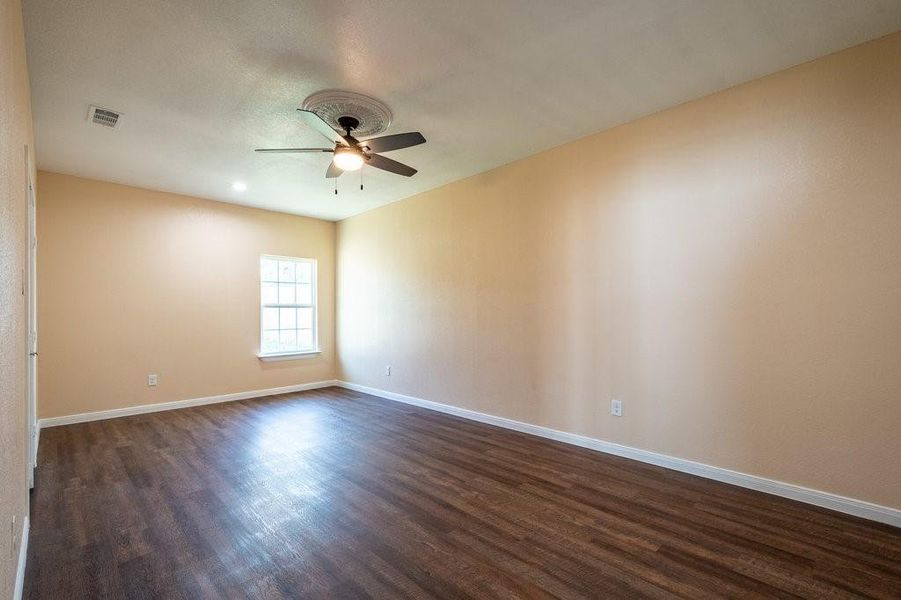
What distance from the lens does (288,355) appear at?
6270mm

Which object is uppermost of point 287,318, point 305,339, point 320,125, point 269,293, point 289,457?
point 320,125

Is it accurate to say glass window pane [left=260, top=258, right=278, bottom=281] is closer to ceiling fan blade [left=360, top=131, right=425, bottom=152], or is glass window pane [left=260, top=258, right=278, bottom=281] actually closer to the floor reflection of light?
the floor reflection of light

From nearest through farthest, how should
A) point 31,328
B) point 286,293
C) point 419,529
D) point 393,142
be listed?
1. point 419,529
2. point 393,142
3. point 31,328
4. point 286,293

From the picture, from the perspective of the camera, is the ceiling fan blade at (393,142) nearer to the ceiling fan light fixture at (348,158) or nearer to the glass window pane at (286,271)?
the ceiling fan light fixture at (348,158)

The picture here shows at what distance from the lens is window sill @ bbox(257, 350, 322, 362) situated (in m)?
6.03

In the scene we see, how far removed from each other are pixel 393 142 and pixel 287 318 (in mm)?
4336

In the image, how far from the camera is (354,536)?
2.25m

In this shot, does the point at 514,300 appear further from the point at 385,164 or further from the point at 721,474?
the point at 721,474

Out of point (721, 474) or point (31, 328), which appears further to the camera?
point (31, 328)

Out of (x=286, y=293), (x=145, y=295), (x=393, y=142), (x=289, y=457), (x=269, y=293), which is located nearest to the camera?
(x=393, y=142)

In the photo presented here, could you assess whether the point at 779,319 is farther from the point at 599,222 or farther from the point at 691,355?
the point at 599,222

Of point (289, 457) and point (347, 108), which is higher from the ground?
point (347, 108)

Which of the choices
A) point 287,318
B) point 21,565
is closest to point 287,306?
point 287,318

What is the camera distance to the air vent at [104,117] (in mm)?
3088
